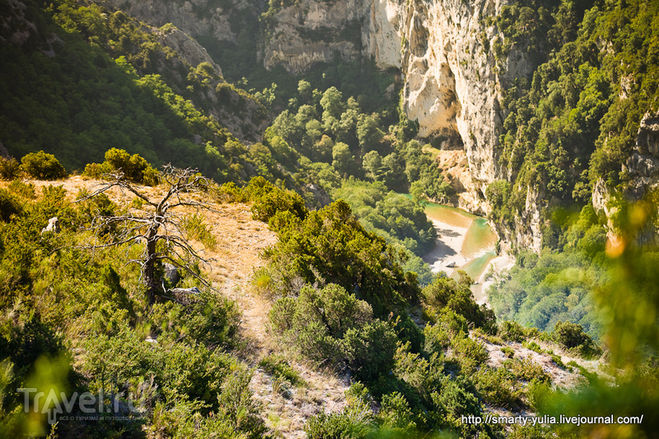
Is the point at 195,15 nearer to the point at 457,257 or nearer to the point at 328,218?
the point at 457,257

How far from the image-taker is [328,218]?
1234 cm

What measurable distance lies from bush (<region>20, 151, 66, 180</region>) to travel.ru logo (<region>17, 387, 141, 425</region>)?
36.2 ft

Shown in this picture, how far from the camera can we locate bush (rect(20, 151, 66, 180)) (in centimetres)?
1138

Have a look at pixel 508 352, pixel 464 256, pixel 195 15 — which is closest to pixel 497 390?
pixel 508 352

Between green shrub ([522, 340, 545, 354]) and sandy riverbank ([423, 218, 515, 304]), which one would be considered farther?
sandy riverbank ([423, 218, 515, 304])

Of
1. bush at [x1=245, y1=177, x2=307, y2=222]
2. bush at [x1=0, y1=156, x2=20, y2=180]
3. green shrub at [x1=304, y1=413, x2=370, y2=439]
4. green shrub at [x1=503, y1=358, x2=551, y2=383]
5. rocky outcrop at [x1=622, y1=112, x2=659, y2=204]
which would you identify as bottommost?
green shrub at [x1=503, y1=358, x2=551, y2=383]

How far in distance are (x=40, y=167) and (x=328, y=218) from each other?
9.24 m

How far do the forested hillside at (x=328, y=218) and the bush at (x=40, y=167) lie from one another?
79mm

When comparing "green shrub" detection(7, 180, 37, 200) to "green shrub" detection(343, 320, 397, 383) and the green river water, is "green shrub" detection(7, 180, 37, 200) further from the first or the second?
the green river water

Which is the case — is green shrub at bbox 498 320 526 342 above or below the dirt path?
below

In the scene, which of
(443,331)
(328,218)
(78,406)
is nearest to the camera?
(78,406)

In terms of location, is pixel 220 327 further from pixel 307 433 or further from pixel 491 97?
pixel 491 97

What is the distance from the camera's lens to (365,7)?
79125 millimetres

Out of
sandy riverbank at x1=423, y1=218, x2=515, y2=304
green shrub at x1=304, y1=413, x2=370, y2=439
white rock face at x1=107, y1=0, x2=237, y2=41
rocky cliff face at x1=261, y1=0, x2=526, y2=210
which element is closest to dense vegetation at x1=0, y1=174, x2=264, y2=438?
green shrub at x1=304, y1=413, x2=370, y2=439
